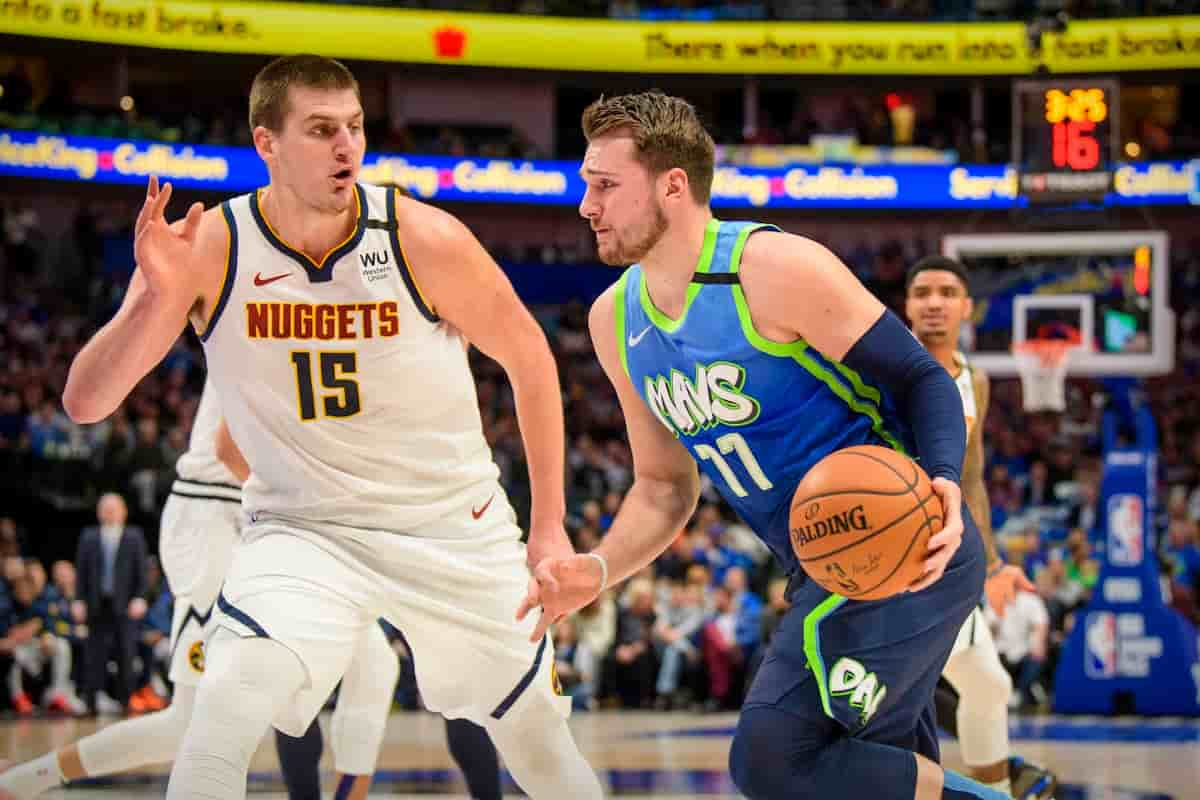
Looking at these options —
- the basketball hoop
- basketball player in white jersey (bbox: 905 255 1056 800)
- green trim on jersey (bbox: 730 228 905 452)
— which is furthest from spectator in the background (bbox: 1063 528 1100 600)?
green trim on jersey (bbox: 730 228 905 452)

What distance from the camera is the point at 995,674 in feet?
20.6

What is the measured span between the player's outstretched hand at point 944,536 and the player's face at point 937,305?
2854 millimetres

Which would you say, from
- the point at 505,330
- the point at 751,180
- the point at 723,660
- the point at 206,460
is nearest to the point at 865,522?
the point at 505,330

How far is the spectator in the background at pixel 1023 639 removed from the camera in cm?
1318

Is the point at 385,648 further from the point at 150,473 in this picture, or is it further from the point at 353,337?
the point at 150,473

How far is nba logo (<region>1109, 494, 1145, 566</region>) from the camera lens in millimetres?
12391

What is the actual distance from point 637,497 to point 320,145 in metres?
1.26

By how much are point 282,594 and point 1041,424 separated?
62.9 ft

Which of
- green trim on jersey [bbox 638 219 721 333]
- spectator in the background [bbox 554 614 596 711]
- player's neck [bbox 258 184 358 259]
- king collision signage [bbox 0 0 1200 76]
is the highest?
king collision signage [bbox 0 0 1200 76]

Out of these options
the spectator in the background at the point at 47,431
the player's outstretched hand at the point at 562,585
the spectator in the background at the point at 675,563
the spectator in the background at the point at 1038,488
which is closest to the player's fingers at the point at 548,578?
the player's outstretched hand at the point at 562,585

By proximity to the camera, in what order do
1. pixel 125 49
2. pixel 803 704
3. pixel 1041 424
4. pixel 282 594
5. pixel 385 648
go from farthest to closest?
pixel 125 49
pixel 1041 424
pixel 385 648
pixel 282 594
pixel 803 704

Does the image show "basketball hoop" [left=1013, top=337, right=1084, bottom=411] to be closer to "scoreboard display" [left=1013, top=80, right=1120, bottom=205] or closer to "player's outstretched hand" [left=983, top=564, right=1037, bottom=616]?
"scoreboard display" [left=1013, top=80, right=1120, bottom=205]

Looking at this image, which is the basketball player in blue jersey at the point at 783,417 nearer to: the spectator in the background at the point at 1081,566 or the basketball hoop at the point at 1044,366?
the basketball hoop at the point at 1044,366

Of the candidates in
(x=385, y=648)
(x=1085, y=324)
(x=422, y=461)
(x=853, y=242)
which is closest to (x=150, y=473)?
(x=1085, y=324)
